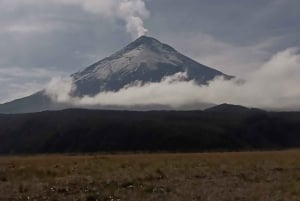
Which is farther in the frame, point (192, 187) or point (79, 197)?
point (192, 187)

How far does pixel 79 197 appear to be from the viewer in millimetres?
23125

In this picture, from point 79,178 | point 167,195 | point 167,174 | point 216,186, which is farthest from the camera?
point 167,174

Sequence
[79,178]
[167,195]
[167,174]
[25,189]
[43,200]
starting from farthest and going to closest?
[167,174] < [79,178] < [25,189] < [167,195] < [43,200]

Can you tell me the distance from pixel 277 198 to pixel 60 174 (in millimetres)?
16916

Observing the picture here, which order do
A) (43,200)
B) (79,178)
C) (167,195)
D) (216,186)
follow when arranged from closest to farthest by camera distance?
(43,200), (167,195), (216,186), (79,178)

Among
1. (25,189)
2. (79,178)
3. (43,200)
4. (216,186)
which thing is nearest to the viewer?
(43,200)

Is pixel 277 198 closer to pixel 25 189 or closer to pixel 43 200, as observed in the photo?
pixel 43 200

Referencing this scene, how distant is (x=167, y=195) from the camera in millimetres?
24219

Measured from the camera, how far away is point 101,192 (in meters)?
24.7

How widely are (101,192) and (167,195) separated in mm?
3027

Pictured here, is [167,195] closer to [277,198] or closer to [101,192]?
[101,192]

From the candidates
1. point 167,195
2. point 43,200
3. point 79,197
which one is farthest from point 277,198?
point 43,200

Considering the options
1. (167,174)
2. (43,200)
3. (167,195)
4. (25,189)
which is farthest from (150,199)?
(167,174)

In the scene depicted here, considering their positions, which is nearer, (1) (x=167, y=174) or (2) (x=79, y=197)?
(2) (x=79, y=197)
